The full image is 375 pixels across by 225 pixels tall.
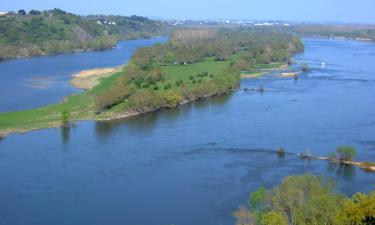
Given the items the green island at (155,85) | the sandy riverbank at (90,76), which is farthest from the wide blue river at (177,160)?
the sandy riverbank at (90,76)

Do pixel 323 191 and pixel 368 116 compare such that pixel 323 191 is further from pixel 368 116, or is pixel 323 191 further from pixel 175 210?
pixel 368 116

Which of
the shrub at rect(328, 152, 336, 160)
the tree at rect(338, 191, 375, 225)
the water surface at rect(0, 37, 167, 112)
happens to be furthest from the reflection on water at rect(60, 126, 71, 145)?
the tree at rect(338, 191, 375, 225)

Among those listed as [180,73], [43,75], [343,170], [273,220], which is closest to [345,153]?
[343,170]

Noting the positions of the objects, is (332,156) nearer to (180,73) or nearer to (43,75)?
(180,73)

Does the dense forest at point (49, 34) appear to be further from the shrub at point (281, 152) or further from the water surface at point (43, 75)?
the shrub at point (281, 152)

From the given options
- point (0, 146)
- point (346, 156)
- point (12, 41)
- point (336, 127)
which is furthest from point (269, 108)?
point (12, 41)

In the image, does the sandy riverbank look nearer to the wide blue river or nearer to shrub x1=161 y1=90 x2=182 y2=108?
the wide blue river

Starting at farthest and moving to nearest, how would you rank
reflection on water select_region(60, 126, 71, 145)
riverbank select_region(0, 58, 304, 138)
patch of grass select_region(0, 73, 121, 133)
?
riverbank select_region(0, 58, 304, 138), patch of grass select_region(0, 73, 121, 133), reflection on water select_region(60, 126, 71, 145)
